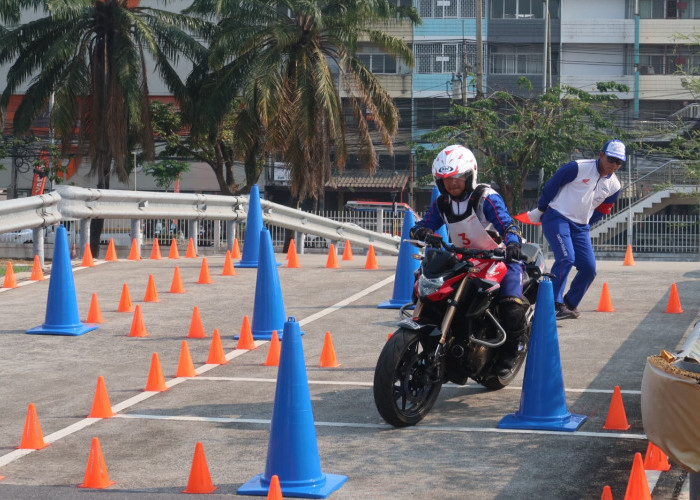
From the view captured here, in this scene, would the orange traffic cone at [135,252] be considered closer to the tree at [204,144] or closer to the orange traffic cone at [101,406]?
the orange traffic cone at [101,406]

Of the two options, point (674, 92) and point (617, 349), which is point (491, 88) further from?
point (617, 349)

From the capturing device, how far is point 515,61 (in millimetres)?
54250

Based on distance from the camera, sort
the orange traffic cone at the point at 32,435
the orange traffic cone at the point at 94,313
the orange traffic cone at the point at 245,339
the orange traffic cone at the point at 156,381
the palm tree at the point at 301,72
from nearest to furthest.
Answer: the orange traffic cone at the point at 32,435 → the orange traffic cone at the point at 156,381 → the orange traffic cone at the point at 245,339 → the orange traffic cone at the point at 94,313 → the palm tree at the point at 301,72

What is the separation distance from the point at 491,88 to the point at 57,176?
20.8 metres

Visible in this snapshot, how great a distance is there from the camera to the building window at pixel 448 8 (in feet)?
179

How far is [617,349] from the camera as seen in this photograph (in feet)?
33.7

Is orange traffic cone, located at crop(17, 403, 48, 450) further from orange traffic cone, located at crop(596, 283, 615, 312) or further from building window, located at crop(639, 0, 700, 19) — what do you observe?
building window, located at crop(639, 0, 700, 19)

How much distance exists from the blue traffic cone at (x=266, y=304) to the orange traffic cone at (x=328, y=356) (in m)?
1.32

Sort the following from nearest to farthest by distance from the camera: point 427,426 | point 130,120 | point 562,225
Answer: point 427,426 → point 562,225 → point 130,120

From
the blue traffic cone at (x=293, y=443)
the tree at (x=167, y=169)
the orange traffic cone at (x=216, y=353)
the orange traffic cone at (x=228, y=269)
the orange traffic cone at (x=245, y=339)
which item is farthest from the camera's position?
the tree at (x=167, y=169)

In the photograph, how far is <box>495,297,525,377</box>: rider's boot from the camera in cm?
829

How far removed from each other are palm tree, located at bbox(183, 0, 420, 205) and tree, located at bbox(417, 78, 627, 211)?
282 inches

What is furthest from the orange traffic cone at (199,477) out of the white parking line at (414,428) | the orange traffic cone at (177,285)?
the orange traffic cone at (177,285)

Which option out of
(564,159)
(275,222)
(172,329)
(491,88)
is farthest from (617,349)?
(491,88)
